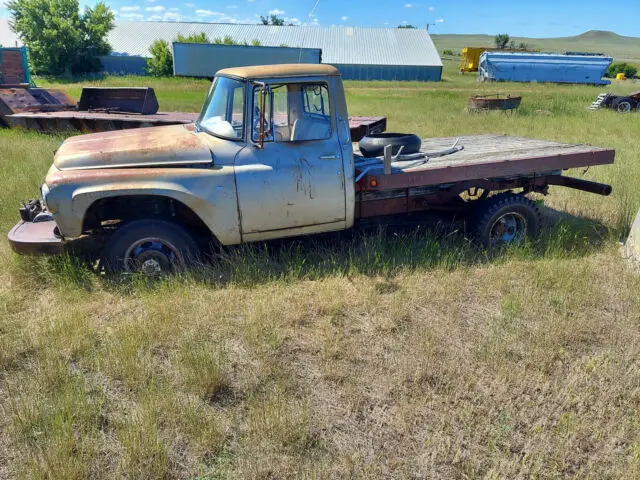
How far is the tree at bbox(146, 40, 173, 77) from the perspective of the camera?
4384cm

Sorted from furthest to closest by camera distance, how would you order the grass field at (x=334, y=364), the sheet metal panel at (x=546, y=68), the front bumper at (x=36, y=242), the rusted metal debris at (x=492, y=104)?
the sheet metal panel at (x=546, y=68)
the rusted metal debris at (x=492, y=104)
the front bumper at (x=36, y=242)
the grass field at (x=334, y=364)

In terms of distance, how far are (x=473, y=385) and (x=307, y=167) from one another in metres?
2.39

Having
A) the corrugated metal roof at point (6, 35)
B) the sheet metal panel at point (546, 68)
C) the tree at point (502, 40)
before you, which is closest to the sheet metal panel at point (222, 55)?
the sheet metal panel at point (546, 68)

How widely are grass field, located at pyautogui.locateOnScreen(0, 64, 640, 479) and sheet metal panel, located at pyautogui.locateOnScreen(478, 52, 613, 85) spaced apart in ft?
133

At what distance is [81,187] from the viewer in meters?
4.17

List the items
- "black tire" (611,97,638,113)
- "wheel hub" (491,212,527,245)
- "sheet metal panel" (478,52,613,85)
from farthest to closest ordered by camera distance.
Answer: "sheet metal panel" (478,52,613,85)
"black tire" (611,97,638,113)
"wheel hub" (491,212,527,245)

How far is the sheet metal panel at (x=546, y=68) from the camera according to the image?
132 ft

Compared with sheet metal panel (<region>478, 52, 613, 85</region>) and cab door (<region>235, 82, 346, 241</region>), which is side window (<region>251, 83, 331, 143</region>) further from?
sheet metal panel (<region>478, 52, 613, 85</region>)

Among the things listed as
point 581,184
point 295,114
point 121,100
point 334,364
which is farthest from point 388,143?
point 121,100

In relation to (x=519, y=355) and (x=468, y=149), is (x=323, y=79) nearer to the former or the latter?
(x=468, y=149)

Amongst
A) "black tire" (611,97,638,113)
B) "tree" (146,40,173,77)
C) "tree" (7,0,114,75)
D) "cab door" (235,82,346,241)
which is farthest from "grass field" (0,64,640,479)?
"tree" (7,0,114,75)

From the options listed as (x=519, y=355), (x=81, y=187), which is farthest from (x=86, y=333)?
(x=519, y=355)

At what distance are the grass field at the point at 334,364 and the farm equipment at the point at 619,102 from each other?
18.8 m

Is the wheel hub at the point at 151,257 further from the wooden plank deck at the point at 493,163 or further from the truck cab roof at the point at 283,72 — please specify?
the wooden plank deck at the point at 493,163
